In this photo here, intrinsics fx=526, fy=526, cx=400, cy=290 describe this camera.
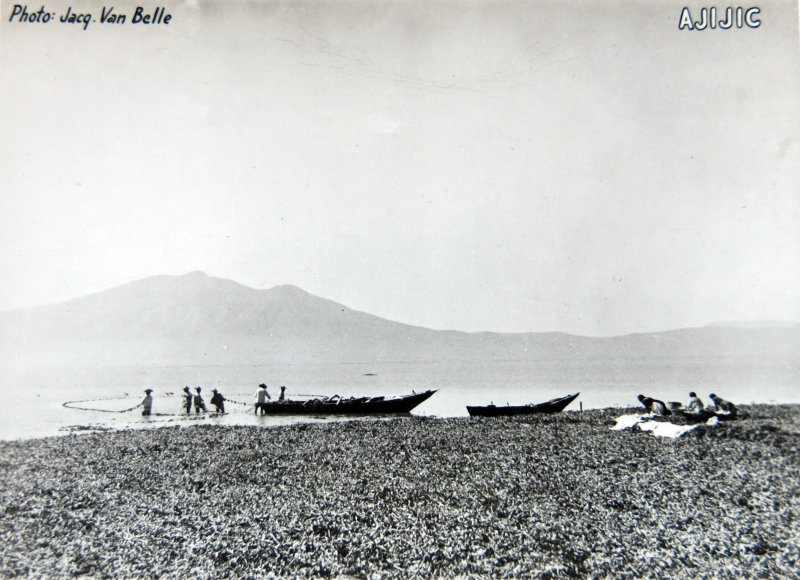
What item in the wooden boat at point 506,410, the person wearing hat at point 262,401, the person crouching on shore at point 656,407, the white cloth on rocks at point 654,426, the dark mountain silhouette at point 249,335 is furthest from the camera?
the dark mountain silhouette at point 249,335

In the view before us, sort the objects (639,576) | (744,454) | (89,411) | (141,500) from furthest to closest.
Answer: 1. (89,411)
2. (744,454)
3. (141,500)
4. (639,576)

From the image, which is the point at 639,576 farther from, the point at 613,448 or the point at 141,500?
the point at 141,500

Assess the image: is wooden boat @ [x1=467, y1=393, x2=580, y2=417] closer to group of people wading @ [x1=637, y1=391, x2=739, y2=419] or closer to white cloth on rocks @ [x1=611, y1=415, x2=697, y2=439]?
group of people wading @ [x1=637, y1=391, x2=739, y2=419]

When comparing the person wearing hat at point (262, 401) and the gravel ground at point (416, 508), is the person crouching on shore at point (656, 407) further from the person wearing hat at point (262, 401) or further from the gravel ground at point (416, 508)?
the person wearing hat at point (262, 401)

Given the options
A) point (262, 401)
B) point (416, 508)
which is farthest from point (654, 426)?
point (262, 401)

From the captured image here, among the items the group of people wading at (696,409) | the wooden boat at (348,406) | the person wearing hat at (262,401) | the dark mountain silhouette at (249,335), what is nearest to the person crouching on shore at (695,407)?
the group of people wading at (696,409)

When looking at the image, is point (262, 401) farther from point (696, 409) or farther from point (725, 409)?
point (725, 409)

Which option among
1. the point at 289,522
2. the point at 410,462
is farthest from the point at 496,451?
the point at 289,522
